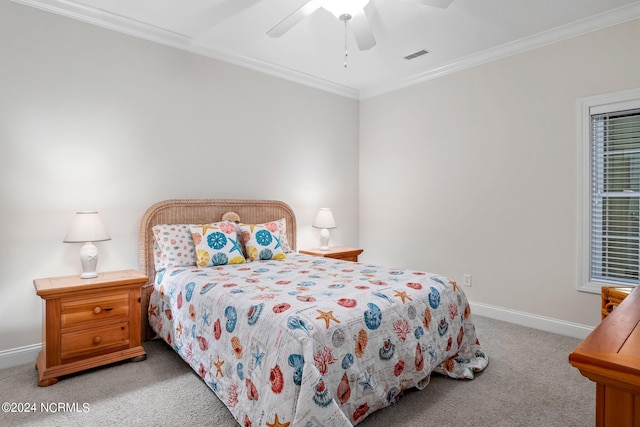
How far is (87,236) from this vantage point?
259 centimetres

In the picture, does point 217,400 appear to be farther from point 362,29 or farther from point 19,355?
point 362,29

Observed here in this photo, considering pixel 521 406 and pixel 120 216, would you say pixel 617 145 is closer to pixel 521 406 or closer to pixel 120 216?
pixel 521 406

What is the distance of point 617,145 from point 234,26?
343 cm

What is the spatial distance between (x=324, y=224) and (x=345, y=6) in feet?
7.86

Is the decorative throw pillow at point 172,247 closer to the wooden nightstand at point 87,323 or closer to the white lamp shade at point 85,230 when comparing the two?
the wooden nightstand at point 87,323

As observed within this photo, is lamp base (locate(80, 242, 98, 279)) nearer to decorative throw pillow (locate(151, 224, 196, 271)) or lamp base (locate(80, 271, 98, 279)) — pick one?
lamp base (locate(80, 271, 98, 279))

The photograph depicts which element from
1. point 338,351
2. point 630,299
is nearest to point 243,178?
point 338,351

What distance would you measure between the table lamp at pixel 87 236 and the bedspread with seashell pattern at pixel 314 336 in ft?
1.75

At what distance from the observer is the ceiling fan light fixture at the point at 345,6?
95.5 inches

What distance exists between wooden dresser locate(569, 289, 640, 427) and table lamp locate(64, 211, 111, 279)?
9.34ft

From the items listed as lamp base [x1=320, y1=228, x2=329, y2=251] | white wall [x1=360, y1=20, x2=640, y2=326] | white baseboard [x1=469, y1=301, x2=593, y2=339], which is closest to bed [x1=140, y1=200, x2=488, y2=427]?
lamp base [x1=320, y1=228, x2=329, y2=251]

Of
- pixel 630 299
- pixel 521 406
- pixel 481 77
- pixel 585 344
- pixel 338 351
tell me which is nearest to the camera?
pixel 585 344

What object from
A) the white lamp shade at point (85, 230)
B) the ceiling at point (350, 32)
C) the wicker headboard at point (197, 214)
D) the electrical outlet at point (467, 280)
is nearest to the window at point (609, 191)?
the ceiling at point (350, 32)

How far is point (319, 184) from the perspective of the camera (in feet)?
15.2
